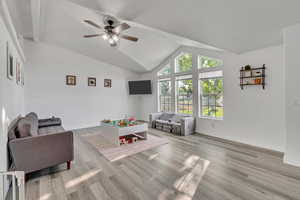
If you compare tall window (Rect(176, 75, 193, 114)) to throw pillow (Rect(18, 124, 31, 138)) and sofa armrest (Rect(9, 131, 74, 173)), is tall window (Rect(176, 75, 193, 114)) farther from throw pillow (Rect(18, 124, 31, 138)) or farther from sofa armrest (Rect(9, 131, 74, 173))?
throw pillow (Rect(18, 124, 31, 138))

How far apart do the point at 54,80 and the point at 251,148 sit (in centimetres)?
671

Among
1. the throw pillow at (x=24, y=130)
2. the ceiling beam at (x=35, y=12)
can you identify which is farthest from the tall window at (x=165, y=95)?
the throw pillow at (x=24, y=130)

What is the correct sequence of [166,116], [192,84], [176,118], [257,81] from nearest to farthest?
[257,81] → [192,84] → [176,118] → [166,116]

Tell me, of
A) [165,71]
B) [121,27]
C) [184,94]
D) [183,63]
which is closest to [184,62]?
[183,63]

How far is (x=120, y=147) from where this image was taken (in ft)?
12.4

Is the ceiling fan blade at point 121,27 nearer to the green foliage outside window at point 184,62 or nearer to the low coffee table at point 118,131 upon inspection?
the low coffee table at point 118,131

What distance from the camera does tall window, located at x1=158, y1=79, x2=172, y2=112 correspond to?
648cm

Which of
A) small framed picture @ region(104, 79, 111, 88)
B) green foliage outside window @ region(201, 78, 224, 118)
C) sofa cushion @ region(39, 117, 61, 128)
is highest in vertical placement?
small framed picture @ region(104, 79, 111, 88)

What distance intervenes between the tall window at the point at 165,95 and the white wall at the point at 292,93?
4022mm

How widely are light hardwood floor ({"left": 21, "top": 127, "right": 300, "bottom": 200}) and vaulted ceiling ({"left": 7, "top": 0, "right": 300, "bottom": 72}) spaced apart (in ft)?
8.73

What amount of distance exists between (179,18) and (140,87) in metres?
4.47

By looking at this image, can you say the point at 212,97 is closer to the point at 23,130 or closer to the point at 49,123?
the point at 23,130

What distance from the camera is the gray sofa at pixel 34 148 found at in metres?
2.21

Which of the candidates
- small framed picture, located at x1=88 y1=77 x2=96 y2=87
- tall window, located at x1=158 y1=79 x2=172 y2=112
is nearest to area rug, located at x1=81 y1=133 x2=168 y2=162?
tall window, located at x1=158 y1=79 x2=172 y2=112
